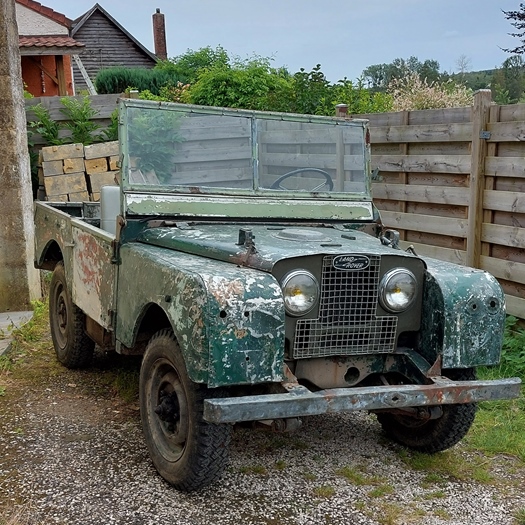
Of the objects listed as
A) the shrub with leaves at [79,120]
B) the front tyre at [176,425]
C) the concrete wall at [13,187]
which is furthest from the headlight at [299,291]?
the shrub with leaves at [79,120]

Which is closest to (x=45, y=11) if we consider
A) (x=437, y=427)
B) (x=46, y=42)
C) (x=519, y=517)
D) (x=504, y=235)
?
(x=46, y=42)

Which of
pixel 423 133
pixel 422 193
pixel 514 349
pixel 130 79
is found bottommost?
pixel 514 349

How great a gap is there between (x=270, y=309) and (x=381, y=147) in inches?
186

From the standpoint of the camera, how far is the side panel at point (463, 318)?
360cm

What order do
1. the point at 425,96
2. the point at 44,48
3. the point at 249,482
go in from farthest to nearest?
the point at 44,48 < the point at 425,96 < the point at 249,482

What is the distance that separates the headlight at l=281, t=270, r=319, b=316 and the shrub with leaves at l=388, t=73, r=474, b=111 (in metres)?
9.67

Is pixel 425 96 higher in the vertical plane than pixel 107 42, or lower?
lower

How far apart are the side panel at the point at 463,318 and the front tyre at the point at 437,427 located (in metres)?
0.20

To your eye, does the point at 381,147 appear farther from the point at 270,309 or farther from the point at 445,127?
the point at 270,309

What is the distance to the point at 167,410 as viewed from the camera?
3633 millimetres

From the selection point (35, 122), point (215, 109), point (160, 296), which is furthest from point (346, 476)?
point (35, 122)

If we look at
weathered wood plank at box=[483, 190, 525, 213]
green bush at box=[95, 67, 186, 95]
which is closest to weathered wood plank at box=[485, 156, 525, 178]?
weathered wood plank at box=[483, 190, 525, 213]

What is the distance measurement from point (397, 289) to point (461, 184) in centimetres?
311

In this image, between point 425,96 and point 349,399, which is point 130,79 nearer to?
point 425,96
